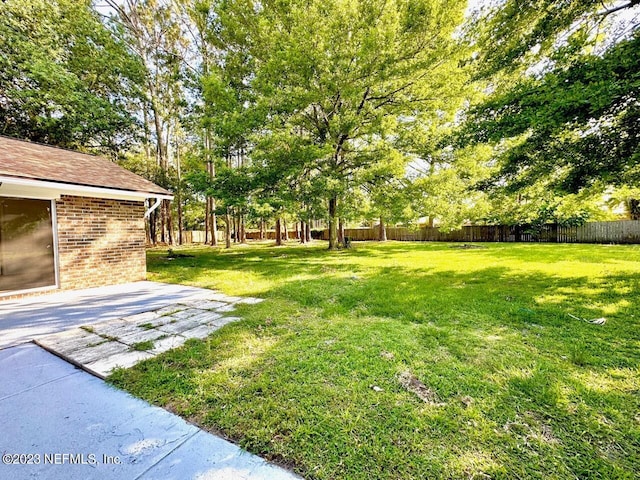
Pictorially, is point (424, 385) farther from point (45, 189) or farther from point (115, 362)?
point (45, 189)

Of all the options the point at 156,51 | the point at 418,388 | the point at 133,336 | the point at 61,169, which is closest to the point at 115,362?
the point at 133,336

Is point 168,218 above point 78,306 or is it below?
above

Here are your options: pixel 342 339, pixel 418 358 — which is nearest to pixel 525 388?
pixel 418 358

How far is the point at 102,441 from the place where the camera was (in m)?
1.75

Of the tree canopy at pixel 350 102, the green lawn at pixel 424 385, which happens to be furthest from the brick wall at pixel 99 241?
the green lawn at pixel 424 385

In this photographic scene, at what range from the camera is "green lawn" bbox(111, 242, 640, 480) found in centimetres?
158

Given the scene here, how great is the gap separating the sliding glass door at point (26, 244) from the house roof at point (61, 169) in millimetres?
659

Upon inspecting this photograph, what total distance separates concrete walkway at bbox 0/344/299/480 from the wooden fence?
10.5 m

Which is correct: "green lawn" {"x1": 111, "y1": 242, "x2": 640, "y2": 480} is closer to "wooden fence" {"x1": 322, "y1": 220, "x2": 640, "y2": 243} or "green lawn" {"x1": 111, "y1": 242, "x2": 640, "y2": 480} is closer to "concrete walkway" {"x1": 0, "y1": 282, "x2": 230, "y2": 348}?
"concrete walkway" {"x1": 0, "y1": 282, "x2": 230, "y2": 348}

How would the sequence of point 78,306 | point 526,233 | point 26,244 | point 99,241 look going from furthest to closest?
1. point 526,233
2. point 99,241
3. point 26,244
4. point 78,306

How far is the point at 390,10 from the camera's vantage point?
339 inches

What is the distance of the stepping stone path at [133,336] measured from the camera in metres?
2.77

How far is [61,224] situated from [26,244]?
2.45 ft

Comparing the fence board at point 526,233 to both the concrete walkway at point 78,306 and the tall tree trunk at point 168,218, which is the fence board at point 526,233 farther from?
the tall tree trunk at point 168,218
